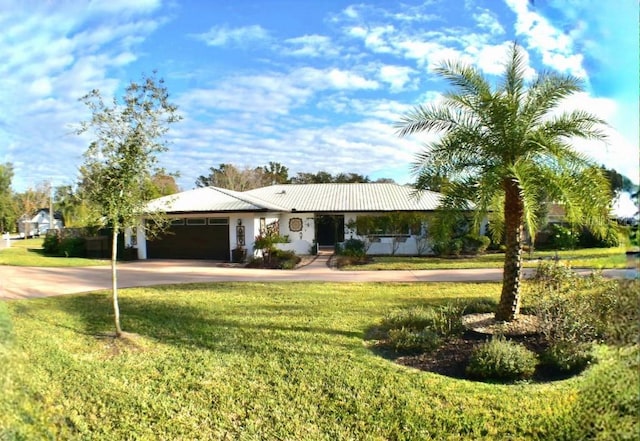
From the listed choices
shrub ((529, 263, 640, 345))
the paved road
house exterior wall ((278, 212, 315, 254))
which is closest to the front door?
house exterior wall ((278, 212, 315, 254))

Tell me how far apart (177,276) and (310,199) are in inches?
516

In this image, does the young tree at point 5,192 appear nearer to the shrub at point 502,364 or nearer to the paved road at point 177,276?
the shrub at point 502,364

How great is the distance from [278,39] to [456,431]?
6.17 m

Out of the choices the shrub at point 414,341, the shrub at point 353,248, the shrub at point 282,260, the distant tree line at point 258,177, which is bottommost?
the shrub at point 414,341

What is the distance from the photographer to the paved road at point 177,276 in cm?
1338

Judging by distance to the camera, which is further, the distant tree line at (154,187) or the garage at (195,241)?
the garage at (195,241)

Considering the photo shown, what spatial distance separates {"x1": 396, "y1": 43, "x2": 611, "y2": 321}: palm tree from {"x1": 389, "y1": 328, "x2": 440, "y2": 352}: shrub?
6.45 feet

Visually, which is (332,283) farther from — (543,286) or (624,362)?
(624,362)

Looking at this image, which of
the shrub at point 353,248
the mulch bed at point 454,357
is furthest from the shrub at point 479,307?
the shrub at point 353,248

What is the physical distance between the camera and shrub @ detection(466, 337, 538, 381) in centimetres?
536

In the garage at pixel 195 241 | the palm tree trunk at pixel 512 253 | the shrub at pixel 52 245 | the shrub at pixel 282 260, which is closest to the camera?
the palm tree trunk at pixel 512 253

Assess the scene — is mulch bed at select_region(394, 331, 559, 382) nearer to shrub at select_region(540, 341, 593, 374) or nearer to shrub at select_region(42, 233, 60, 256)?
shrub at select_region(540, 341, 593, 374)

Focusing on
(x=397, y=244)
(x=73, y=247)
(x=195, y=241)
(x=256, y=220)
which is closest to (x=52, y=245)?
(x=73, y=247)

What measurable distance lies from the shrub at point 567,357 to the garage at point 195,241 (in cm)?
1755
